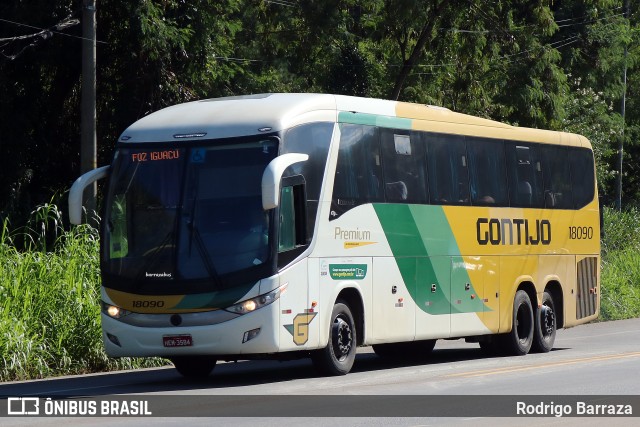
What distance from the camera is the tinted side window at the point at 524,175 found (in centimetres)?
2120

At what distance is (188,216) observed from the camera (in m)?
15.4

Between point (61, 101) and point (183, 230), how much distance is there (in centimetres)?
1502

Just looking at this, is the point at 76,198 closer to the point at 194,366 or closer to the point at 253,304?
the point at 253,304

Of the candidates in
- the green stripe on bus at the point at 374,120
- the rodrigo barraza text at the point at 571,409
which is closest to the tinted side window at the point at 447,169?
the green stripe on bus at the point at 374,120

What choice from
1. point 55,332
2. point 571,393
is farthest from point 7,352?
point 571,393

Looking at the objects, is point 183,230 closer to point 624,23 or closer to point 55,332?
point 55,332

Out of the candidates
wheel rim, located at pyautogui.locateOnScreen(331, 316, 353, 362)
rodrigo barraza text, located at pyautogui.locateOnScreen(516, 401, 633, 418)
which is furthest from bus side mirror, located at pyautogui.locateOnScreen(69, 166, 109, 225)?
rodrigo barraza text, located at pyautogui.locateOnScreen(516, 401, 633, 418)

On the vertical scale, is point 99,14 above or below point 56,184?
above

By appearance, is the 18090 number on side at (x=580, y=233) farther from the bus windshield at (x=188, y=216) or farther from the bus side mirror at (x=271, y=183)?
the bus side mirror at (x=271, y=183)

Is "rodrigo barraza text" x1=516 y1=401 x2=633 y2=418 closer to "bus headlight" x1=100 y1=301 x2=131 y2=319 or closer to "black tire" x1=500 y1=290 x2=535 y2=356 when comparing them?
"bus headlight" x1=100 y1=301 x2=131 y2=319

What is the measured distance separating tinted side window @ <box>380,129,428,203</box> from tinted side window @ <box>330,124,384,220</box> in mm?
249

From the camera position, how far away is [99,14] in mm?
28078

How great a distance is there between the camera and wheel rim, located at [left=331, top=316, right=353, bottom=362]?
647 inches

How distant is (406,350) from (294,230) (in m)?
6.09
